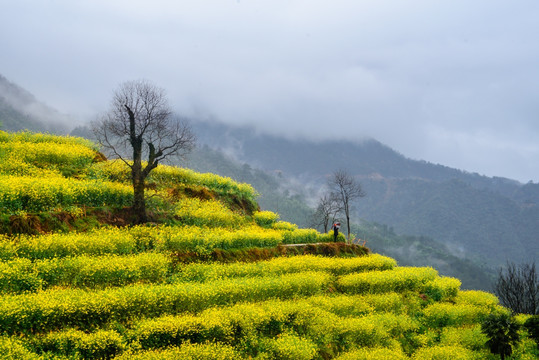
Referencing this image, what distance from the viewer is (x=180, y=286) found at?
1494 cm

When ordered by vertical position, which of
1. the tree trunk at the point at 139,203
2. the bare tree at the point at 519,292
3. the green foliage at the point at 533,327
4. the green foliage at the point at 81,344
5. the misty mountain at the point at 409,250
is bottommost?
the misty mountain at the point at 409,250

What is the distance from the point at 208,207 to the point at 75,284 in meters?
12.5

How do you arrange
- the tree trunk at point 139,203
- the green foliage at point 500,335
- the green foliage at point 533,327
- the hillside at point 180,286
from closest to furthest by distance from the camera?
the hillside at point 180,286
the green foliage at point 500,335
the green foliage at point 533,327
the tree trunk at point 139,203

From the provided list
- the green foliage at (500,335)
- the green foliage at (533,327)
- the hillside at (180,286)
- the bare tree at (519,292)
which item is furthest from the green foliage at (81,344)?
the bare tree at (519,292)

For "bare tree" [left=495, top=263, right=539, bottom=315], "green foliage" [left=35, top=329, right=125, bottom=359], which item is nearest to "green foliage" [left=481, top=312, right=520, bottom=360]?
"green foliage" [left=35, top=329, right=125, bottom=359]

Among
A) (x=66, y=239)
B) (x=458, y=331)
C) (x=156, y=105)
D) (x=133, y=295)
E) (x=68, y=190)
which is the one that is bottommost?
(x=458, y=331)

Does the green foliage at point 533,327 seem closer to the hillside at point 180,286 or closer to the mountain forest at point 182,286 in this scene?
the mountain forest at point 182,286

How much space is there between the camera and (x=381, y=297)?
2008 cm

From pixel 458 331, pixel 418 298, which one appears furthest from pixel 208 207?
pixel 458 331

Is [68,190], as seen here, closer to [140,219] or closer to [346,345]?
[140,219]

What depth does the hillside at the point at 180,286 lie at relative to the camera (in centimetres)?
1213

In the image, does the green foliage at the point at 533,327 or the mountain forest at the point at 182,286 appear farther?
the green foliage at the point at 533,327

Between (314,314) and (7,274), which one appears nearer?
(7,274)

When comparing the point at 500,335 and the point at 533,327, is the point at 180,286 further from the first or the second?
the point at 533,327
